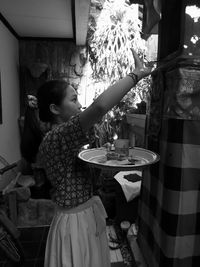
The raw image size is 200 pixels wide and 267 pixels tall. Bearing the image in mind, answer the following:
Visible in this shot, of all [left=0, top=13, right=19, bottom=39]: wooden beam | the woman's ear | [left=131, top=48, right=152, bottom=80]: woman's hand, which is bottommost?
the woman's ear

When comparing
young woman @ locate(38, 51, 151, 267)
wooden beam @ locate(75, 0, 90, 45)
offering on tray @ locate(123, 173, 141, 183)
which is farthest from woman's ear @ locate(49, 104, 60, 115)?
wooden beam @ locate(75, 0, 90, 45)

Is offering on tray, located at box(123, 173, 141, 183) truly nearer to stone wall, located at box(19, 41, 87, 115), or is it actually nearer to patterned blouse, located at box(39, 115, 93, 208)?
patterned blouse, located at box(39, 115, 93, 208)

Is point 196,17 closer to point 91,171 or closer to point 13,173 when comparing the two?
point 91,171

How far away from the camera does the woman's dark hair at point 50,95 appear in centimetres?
96

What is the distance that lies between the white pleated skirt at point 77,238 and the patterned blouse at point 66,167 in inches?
1.9

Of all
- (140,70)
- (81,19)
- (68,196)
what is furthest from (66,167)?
(81,19)

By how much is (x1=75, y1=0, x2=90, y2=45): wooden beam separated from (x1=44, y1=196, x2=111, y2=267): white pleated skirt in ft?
5.97

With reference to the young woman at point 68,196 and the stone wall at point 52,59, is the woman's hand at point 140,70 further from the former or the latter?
the stone wall at point 52,59

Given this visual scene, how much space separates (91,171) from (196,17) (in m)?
0.70

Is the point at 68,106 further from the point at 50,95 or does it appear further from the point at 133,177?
the point at 133,177

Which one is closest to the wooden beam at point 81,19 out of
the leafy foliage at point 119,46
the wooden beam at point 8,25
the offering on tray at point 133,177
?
the leafy foliage at point 119,46

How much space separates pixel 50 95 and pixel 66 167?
11.9 inches

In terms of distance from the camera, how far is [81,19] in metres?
2.48

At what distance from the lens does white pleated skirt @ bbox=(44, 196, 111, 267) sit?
931mm
